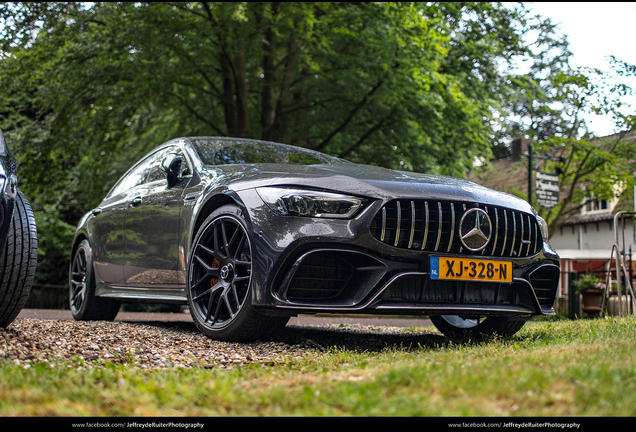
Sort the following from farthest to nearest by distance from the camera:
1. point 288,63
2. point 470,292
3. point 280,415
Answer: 1. point 288,63
2. point 470,292
3. point 280,415

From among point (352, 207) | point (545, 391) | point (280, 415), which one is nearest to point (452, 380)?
point (545, 391)

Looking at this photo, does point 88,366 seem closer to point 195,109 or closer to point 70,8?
point 70,8

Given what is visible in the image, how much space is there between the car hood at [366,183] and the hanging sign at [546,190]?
37.9 feet

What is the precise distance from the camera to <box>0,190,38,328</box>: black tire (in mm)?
3838

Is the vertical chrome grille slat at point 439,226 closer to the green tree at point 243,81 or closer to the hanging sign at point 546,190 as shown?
the green tree at point 243,81

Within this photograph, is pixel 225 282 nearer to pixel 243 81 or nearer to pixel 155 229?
pixel 155 229

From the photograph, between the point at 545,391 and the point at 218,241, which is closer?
the point at 545,391

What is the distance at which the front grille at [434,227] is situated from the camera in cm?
377

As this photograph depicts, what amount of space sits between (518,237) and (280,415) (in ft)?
9.49

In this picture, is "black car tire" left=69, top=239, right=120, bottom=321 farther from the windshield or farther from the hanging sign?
the hanging sign

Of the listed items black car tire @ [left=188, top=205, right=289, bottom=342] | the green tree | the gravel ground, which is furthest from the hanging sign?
black car tire @ [left=188, top=205, right=289, bottom=342]

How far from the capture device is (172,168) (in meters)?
4.97

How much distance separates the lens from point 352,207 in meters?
3.74

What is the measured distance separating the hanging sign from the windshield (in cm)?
1093
